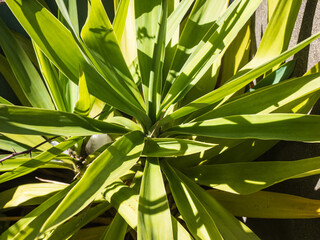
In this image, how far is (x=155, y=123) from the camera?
776mm

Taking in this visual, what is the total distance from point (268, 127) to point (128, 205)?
329mm

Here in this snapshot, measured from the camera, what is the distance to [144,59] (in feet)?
2.53

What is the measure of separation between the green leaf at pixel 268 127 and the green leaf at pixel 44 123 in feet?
0.84

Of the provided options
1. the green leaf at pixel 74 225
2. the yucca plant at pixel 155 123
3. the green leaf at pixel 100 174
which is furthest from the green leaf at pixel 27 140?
the green leaf at pixel 100 174

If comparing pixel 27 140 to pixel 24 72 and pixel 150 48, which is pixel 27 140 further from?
pixel 150 48

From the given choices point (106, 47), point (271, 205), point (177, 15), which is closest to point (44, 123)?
point (106, 47)

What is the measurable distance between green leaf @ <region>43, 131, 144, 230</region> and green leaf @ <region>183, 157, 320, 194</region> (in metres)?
0.20

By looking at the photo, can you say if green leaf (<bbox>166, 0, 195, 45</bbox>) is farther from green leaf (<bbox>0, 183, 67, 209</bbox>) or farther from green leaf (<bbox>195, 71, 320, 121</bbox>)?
green leaf (<bbox>0, 183, 67, 209</bbox>)

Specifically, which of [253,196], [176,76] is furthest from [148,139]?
[253,196]

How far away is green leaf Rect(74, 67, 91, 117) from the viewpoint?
58 cm

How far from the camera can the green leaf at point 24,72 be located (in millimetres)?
876

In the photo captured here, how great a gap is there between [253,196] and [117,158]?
387mm

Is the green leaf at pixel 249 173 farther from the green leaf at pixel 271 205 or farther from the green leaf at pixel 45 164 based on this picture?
the green leaf at pixel 45 164

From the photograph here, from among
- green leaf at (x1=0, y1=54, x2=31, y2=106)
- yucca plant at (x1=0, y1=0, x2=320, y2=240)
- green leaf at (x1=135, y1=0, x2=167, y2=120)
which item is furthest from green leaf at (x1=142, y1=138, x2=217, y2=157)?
green leaf at (x1=0, y1=54, x2=31, y2=106)
